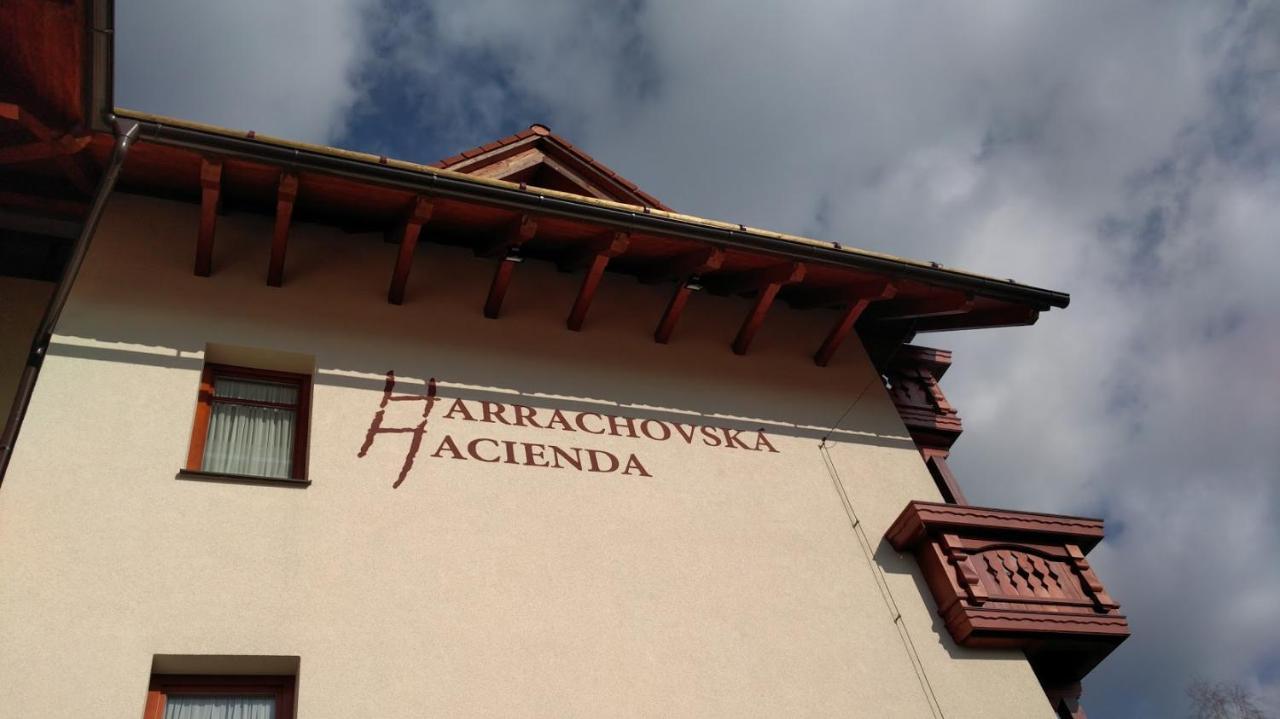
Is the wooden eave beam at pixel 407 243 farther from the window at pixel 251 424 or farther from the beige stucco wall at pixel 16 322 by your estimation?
the beige stucco wall at pixel 16 322

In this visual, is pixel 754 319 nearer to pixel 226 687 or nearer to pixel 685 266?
pixel 685 266

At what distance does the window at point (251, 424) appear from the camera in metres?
7.63

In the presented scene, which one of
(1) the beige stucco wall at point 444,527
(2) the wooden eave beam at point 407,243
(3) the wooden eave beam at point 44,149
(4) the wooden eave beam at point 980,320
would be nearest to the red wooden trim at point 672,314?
(1) the beige stucco wall at point 444,527

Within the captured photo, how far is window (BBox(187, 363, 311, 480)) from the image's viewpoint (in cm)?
763

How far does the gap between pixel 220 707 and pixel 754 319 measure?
229 inches

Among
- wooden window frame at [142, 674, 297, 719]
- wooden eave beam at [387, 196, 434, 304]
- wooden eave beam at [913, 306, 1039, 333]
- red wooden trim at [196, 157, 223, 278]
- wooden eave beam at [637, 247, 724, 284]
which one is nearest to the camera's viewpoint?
wooden window frame at [142, 674, 297, 719]

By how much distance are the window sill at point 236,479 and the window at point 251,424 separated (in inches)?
3.6

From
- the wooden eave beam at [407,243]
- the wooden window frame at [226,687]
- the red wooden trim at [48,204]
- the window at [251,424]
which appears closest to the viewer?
the wooden window frame at [226,687]

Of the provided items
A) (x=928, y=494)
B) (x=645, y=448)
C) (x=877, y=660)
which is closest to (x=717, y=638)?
(x=877, y=660)

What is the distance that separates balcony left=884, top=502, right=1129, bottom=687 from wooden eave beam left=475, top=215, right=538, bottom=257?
3.91m

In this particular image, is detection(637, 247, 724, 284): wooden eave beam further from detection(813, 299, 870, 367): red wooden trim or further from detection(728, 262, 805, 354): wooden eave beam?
detection(813, 299, 870, 367): red wooden trim

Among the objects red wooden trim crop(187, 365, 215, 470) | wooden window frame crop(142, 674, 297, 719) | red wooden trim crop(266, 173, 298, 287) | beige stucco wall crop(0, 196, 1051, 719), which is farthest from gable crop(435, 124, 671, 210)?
wooden window frame crop(142, 674, 297, 719)

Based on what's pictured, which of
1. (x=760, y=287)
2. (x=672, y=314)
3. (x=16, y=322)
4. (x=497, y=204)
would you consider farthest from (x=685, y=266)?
(x=16, y=322)

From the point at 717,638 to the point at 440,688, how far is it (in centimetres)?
205
